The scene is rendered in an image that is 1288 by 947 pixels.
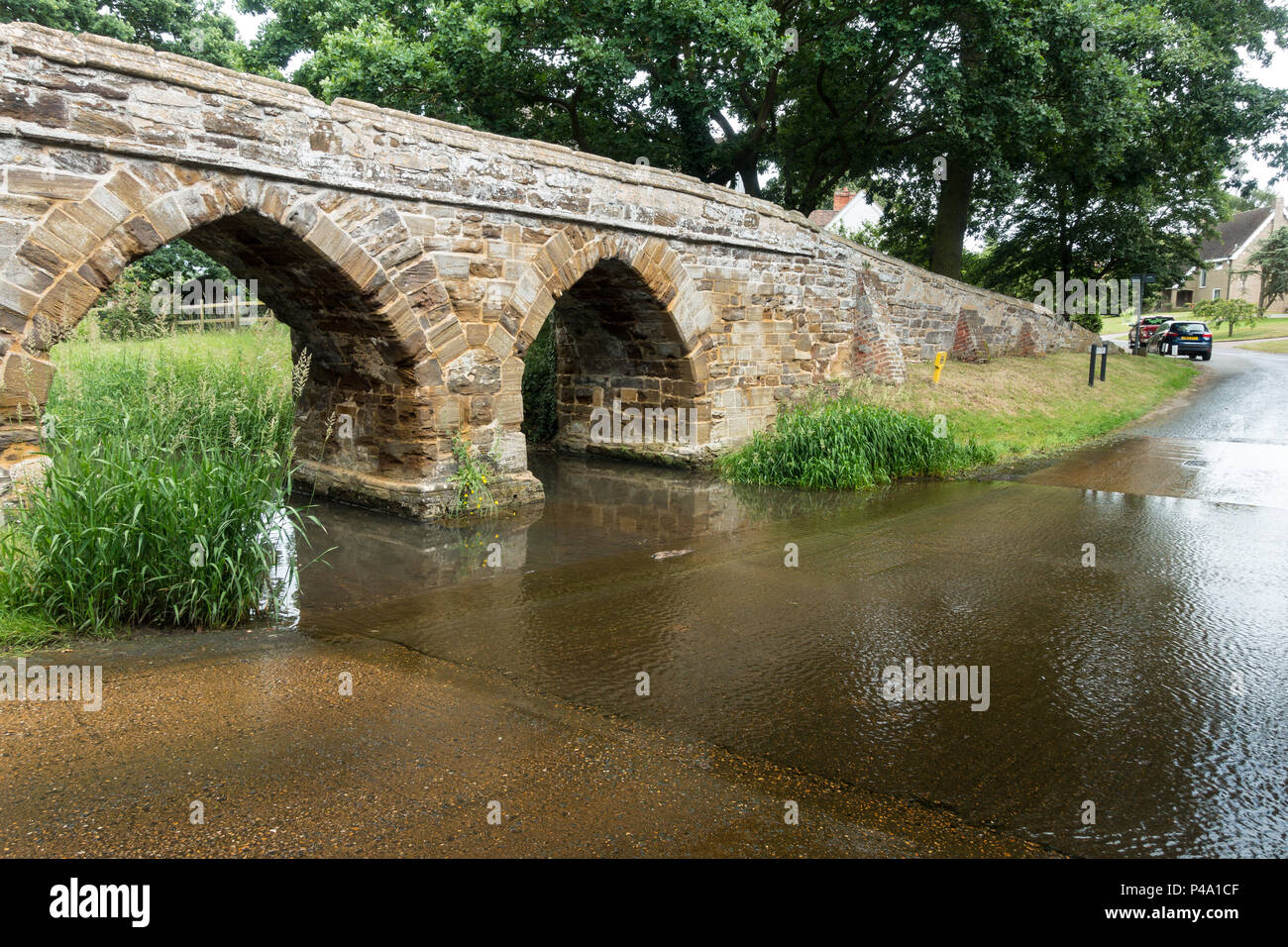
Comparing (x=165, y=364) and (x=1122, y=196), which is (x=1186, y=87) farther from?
(x=165, y=364)

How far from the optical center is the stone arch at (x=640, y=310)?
32.5 ft

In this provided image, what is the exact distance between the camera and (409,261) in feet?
28.6

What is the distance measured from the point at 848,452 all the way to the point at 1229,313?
134 feet

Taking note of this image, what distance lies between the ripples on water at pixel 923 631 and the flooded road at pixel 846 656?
22mm

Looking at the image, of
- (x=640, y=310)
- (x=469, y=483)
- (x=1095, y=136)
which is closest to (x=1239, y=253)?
(x=1095, y=136)

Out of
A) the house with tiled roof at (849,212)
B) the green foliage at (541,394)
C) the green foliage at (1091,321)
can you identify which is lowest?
the green foliage at (541,394)

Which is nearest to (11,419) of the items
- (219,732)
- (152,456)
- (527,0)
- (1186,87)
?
(152,456)

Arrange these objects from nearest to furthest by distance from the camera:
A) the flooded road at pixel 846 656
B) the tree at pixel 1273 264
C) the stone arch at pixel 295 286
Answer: the flooded road at pixel 846 656
the stone arch at pixel 295 286
the tree at pixel 1273 264

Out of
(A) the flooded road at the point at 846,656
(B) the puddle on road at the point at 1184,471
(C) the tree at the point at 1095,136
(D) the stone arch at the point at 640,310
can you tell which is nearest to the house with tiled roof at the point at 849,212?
(C) the tree at the point at 1095,136

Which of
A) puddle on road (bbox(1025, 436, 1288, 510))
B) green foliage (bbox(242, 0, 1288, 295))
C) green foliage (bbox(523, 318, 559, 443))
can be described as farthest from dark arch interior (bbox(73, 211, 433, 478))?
puddle on road (bbox(1025, 436, 1288, 510))

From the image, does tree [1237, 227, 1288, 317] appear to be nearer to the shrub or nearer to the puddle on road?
the shrub

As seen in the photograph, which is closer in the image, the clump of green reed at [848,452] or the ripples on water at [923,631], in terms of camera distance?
the ripples on water at [923,631]

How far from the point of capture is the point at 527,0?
1374 centimetres

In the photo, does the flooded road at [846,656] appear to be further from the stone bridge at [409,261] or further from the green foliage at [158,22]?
the green foliage at [158,22]
